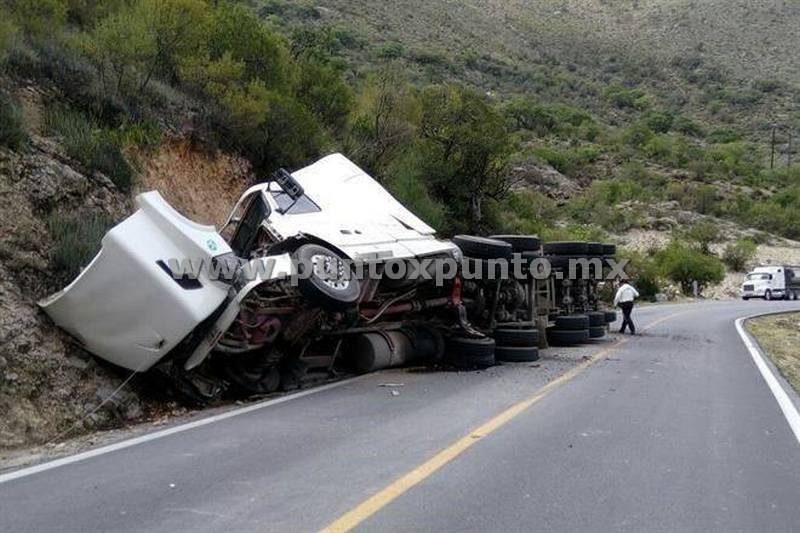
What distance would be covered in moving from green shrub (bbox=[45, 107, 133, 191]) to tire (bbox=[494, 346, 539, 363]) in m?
6.11

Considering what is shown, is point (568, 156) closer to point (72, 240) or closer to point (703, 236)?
point (703, 236)

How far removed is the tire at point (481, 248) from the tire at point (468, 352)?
51.2 inches

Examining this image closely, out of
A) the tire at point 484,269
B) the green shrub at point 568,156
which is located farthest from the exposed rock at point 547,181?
the tire at point 484,269

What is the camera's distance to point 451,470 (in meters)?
6.27

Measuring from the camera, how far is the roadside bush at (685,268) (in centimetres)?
5078

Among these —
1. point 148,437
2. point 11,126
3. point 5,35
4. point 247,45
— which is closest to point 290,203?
point 11,126

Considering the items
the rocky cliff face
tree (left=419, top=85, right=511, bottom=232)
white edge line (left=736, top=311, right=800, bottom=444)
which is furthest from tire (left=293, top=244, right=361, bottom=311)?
tree (left=419, top=85, right=511, bottom=232)

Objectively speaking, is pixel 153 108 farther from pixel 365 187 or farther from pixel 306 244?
pixel 306 244

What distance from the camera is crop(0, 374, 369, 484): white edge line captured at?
636 cm

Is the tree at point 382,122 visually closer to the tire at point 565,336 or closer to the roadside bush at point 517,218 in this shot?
the roadside bush at point 517,218

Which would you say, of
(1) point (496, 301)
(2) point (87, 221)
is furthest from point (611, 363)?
(2) point (87, 221)

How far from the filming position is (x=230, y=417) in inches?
323

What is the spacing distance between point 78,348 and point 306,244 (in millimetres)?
2641

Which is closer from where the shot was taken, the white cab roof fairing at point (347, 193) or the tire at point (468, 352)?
the white cab roof fairing at point (347, 193)
